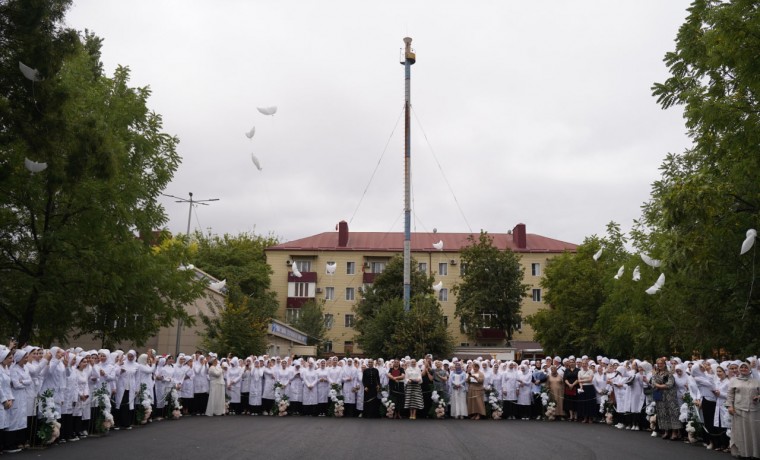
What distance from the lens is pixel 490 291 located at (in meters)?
56.2

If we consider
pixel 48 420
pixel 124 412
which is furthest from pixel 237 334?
pixel 48 420

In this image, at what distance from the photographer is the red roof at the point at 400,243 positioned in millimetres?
66812

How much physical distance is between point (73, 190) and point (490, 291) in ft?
148

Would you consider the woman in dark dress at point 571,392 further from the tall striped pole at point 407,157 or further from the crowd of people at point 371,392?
the tall striped pole at point 407,157

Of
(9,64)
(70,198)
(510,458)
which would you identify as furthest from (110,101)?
(510,458)

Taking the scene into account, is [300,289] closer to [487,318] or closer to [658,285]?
[487,318]

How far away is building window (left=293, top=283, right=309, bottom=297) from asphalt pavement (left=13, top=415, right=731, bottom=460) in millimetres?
47013

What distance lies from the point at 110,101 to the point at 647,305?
2432cm

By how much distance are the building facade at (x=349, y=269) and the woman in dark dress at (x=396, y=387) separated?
43.4 m

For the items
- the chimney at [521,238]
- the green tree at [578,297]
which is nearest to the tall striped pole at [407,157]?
the green tree at [578,297]

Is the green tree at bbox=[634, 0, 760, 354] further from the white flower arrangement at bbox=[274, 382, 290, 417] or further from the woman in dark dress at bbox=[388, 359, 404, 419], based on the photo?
the white flower arrangement at bbox=[274, 382, 290, 417]

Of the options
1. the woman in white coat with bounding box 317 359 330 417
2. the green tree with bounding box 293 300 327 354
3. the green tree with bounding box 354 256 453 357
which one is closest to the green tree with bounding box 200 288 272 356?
the green tree with bounding box 354 256 453 357

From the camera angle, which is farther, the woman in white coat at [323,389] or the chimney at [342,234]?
the chimney at [342,234]

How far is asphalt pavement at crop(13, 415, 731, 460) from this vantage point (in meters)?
11.8
